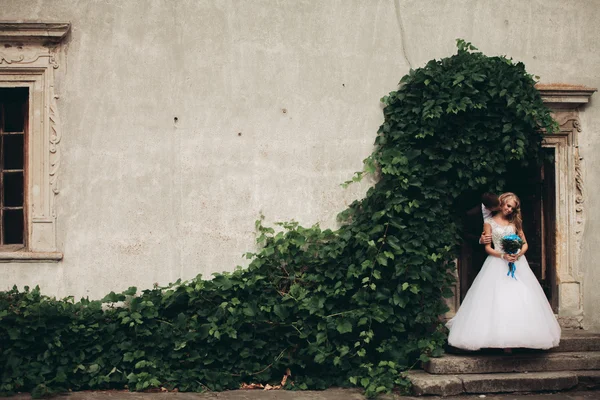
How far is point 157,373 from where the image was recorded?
23.0ft

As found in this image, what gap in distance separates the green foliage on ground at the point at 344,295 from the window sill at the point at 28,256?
0.32 meters

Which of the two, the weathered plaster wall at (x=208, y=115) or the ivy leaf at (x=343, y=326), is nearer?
the ivy leaf at (x=343, y=326)

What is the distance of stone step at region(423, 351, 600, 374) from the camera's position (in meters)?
7.00

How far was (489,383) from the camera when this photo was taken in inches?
268

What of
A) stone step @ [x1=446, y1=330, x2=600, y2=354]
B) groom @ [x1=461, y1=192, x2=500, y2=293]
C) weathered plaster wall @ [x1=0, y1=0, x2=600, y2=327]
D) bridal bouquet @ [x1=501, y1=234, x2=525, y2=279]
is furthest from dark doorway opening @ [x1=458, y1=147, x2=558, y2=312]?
weathered plaster wall @ [x1=0, y1=0, x2=600, y2=327]

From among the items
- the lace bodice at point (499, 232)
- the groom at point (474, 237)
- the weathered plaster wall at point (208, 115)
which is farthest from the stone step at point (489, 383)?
the weathered plaster wall at point (208, 115)

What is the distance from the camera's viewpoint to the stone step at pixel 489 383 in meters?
6.76

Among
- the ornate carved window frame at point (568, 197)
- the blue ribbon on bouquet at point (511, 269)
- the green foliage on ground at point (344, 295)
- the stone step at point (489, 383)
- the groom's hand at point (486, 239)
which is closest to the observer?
the stone step at point (489, 383)

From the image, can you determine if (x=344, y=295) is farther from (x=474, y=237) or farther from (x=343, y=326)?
(x=474, y=237)

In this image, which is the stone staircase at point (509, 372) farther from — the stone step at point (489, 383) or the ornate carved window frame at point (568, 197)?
the ornate carved window frame at point (568, 197)

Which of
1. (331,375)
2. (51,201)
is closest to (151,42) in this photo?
(51,201)

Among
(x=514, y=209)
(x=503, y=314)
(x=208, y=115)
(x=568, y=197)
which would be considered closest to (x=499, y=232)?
(x=514, y=209)

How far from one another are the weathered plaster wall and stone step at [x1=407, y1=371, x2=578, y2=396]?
194cm

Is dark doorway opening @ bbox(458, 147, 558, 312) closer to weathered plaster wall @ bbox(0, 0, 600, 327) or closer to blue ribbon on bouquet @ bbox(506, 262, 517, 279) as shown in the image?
blue ribbon on bouquet @ bbox(506, 262, 517, 279)
